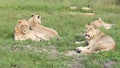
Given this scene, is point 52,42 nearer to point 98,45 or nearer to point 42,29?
point 42,29

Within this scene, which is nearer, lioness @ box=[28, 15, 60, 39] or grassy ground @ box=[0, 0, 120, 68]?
grassy ground @ box=[0, 0, 120, 68]

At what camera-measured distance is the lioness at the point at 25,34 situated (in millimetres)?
9938

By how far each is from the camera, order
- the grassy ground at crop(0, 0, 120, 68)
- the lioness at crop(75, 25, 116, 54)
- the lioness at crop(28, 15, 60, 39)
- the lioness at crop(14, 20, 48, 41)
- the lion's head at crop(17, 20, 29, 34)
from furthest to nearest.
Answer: the lioness at crop(28, 15, 60, 39) < the lion's head at crop(17, 20, 29, 34) < the lioness at crop(14, 20, 48, 41) < the lioness at crop(75, 25, 116, 54) < the grassy ground at crop(0, 0, 120, 68)

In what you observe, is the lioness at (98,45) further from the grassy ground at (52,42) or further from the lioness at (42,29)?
the lioness at (42,29)

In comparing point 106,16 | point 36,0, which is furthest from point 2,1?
point 106,16

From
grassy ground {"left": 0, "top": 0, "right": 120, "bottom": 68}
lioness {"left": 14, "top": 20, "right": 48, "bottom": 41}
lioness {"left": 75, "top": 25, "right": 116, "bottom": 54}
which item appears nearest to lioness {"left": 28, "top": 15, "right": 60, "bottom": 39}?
lioness {"left": 14, "top": 20, "right": 48, "bottom": 41}

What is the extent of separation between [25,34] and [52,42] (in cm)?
94

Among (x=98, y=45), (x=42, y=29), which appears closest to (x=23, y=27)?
(x=42, y=29)

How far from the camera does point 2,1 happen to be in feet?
54.3

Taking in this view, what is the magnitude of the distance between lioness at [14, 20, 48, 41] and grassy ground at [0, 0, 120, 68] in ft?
0.93

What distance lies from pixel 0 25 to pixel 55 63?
4588 mm

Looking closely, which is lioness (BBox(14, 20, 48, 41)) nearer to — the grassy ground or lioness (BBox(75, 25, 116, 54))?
the grassy ground

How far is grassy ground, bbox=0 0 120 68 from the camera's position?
755 centimetres

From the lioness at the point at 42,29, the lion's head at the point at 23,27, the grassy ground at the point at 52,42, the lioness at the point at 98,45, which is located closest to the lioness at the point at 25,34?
the lion's head at the point at 23,27
